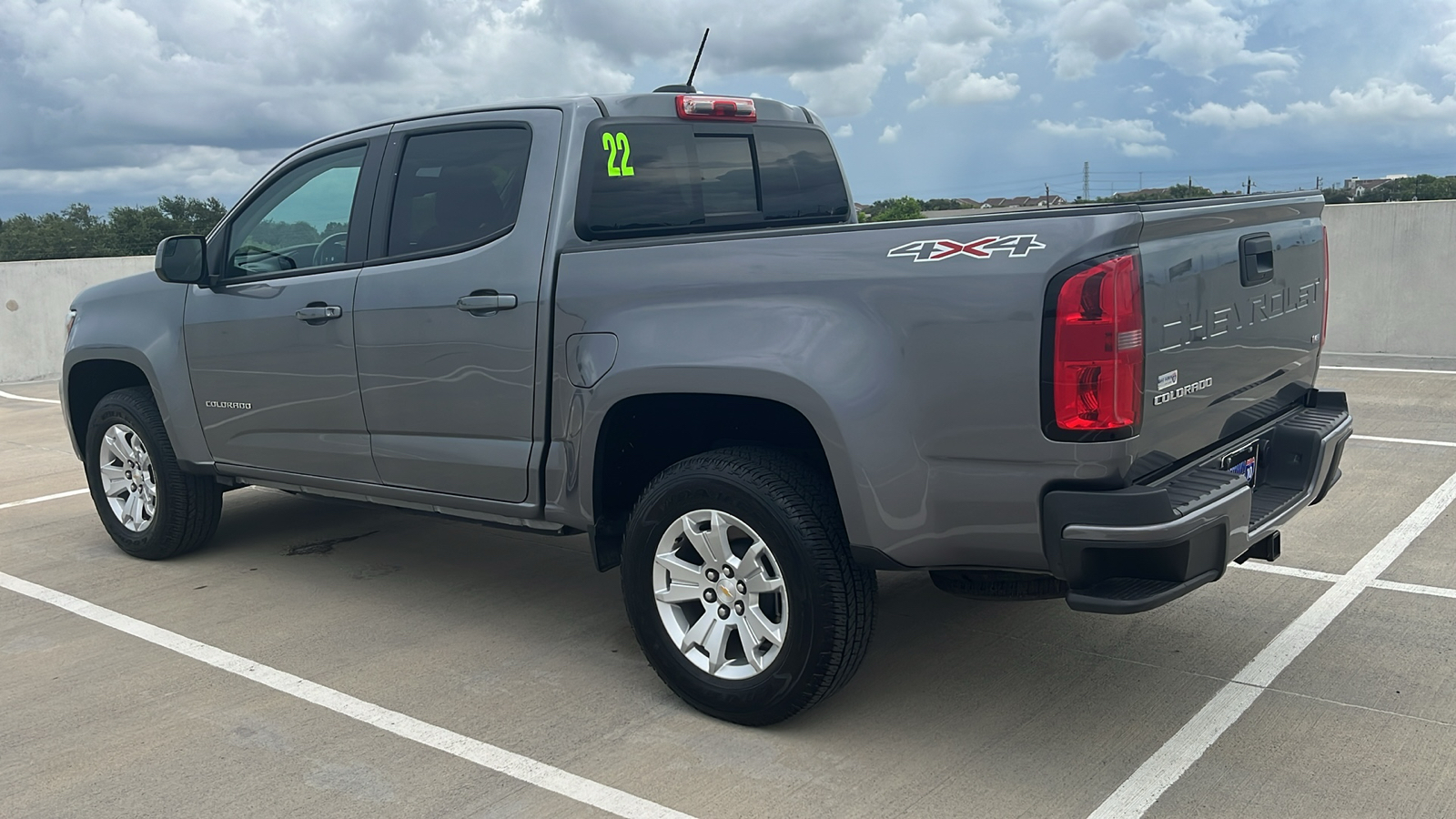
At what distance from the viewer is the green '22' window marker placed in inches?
166

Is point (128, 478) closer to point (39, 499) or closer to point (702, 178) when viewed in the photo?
point (39, 499)

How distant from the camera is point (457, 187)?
175 inches

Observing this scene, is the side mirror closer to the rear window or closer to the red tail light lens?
the rear window

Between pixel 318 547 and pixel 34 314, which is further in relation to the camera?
pixel 34 314

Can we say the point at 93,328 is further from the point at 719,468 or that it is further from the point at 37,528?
the point at 719,468

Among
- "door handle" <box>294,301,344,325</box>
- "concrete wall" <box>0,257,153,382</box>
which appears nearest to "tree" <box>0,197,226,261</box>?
"concrete wall" <box>0,257,153,382</box>

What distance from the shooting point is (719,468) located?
3.57m

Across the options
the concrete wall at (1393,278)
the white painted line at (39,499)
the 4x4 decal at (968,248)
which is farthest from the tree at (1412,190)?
the white painted line at (39,499)

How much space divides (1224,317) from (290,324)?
3.52 metres

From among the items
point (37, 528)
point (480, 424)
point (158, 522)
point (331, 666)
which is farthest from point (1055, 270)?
point (37, 528)

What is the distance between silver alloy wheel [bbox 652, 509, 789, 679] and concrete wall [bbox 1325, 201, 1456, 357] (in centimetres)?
1036

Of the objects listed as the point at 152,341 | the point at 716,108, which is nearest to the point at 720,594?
the point at 716,108

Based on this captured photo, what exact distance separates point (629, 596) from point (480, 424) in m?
0.88

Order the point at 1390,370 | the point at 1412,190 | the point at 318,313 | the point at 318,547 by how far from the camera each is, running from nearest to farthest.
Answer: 1. the point at 318,313
2. the point at 318,547
3. the point at 1390,370
4. the point at 1412,190
